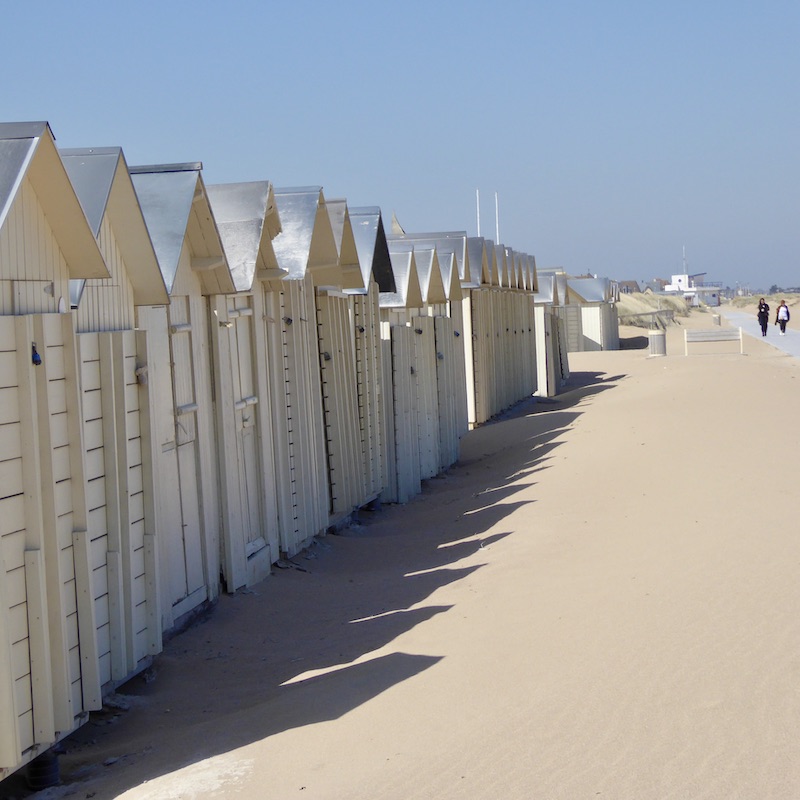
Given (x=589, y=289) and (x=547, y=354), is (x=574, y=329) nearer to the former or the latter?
(x=589, y=289)

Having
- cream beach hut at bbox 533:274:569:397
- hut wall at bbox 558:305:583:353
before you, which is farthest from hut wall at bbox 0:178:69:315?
hut wall at bbox 558:305:583:353

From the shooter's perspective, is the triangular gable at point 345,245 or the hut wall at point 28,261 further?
the triangular gable at point 345,245

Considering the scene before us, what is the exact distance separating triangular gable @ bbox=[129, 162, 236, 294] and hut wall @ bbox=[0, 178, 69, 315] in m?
1.73

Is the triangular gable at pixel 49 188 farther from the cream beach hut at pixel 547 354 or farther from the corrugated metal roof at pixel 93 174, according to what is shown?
the cream beach hut at pixel 547 354

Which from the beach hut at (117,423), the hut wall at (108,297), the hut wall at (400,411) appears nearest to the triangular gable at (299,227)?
the hut wall at (400,411)

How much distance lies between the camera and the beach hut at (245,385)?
834 centimetres

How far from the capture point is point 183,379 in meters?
7.65

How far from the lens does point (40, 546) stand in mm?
4859

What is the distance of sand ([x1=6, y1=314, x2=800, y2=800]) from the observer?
4.26 metres

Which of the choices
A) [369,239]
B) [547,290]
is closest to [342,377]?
[369,239]

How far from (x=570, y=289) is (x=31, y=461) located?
43598 mm

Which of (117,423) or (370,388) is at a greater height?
(117,423)

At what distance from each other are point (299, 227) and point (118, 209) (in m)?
4.24

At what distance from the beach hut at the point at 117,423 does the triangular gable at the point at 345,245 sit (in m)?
4.91
